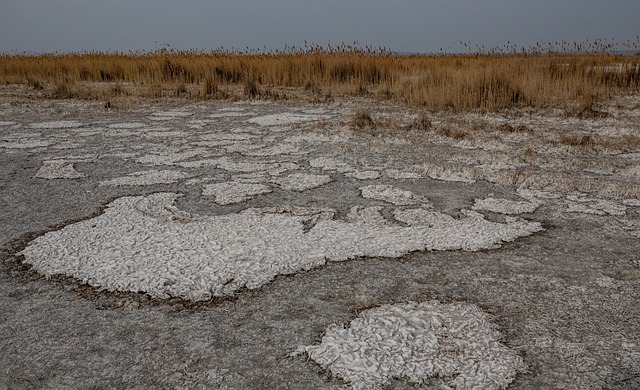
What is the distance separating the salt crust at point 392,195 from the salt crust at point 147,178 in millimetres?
1047

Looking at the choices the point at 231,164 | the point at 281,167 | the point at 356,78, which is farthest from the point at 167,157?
the point at 356,78

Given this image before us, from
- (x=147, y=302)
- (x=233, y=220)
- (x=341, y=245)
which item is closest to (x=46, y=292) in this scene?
(x=147, y=302)

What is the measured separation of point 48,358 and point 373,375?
0.77 metres

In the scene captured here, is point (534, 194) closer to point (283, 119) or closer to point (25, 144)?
point (283, 119)

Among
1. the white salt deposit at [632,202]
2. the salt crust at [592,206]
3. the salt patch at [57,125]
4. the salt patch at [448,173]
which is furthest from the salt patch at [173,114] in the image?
the white salt deposit at [632,202]

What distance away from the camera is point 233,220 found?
210 centimetres

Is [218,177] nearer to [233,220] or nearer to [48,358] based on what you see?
[233,220]

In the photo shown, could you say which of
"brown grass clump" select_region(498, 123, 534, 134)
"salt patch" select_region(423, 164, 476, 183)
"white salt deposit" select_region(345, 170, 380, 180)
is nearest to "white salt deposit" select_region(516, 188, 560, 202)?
"salt patch" select_region(423, 164, 476, 183)

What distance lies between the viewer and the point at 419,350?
122 centimetres

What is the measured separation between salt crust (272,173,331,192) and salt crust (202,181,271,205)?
4.4 inches

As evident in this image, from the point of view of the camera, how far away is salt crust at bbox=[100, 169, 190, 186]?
2717 millimetres

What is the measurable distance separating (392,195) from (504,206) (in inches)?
20.0

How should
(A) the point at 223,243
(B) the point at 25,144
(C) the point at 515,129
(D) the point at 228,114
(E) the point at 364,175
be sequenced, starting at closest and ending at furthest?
1. (A) the point at 223,243
2. (E) the point at 364,175
3. (B) the point at 25,144
4. (C) the point at 515,129
5. (D) the point at 228,114

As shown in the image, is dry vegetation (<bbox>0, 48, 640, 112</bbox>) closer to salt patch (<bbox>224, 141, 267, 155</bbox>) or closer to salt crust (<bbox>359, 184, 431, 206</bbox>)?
salt patch (<bbox>224, 141, 267, 155</bbox>)
